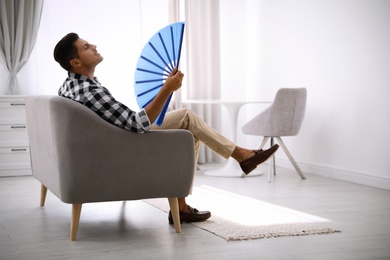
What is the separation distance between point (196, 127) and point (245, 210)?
2.31 ft

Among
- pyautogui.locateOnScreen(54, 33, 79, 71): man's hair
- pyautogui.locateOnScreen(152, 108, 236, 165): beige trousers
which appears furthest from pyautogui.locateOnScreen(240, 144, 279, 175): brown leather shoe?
pyautogui.locateOnScreen(54, 33, 79, 71): man's hair

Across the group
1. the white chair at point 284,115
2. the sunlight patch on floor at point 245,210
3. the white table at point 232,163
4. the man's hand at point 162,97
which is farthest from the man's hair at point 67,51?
the white table at point 232,163

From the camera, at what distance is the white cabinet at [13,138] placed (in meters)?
5.61

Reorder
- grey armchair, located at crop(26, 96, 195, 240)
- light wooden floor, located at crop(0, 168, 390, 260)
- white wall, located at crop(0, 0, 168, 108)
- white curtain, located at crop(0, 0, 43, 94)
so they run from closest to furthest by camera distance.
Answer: light wooden floor, located at crop(0, 168, 390, 260)
grey armchair, located at crop(26, 96, 195, 240)
white curtain, located at crop(0, 0, 43, 94)
white wall, located at crop(0, 0, 168, 108)

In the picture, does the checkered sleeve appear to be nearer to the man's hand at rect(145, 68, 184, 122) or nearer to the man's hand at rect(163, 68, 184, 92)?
the man's hand at rect(145, 68, 184, 122)

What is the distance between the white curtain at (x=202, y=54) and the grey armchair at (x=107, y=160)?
10.9ft

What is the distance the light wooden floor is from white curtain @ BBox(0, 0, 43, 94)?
1.57 meters

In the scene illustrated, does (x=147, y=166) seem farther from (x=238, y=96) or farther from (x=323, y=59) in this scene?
(x=238, y=96)

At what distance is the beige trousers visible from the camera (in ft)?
11.2

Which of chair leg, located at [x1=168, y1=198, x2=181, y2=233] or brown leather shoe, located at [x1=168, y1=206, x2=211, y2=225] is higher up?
chair leg, located at [x1=168, y1=198, x2=181, y2=233]

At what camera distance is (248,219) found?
3523mm

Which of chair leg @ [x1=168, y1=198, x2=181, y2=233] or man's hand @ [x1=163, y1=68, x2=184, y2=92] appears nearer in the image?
man's hand @ [x1=163, y1=68, x2=184, y2=92]

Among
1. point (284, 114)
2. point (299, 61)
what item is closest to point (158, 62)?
point (284, 114)

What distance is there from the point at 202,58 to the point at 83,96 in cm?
352
